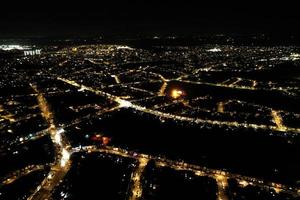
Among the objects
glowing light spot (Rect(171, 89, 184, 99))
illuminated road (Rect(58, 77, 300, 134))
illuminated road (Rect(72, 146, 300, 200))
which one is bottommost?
glowing light spot (Rect(171, 89, 184, 99))

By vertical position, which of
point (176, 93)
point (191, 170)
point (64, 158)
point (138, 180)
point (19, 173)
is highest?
point (138, 180)

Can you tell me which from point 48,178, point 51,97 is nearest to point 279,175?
point 48,178

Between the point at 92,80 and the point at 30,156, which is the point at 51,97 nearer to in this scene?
the point at 92,80

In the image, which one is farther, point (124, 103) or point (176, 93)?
point (176, 93)

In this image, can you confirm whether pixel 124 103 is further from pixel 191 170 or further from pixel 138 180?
pixel 138 180

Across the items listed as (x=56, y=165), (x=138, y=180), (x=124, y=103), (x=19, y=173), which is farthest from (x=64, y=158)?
(x=124, y=103)

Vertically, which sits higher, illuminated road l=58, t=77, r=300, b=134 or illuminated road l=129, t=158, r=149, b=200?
illuminated road l=129, t=158, r=149, b=200

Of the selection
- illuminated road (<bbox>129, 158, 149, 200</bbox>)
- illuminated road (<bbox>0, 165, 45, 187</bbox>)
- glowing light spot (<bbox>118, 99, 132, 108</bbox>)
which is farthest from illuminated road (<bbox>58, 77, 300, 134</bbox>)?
illuminated road (<bbox>0, 165, 45, 187</bbox>)

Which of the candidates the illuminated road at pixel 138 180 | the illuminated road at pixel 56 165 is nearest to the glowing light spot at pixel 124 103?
the illuminated road at pixel 56 165

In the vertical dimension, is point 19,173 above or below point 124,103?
above

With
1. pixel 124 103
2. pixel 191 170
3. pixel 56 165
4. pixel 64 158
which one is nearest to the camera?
pixel 191 170

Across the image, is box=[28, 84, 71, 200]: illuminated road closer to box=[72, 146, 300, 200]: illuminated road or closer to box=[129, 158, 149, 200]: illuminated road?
box=[72, 146, 300, 200]: illuminated road
